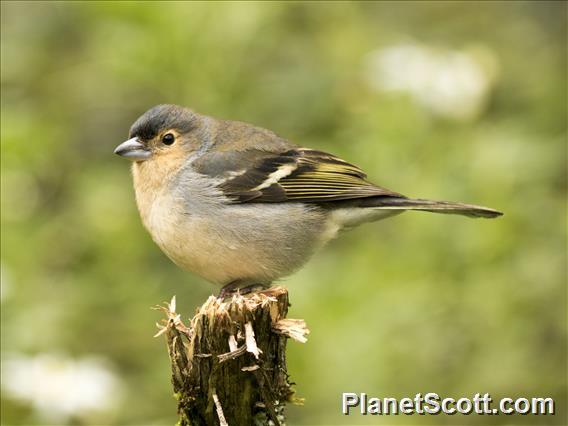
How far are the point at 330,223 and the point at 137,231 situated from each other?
1.84m

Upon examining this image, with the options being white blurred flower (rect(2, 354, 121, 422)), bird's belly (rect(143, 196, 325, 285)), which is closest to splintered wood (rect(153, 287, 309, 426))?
bird's belly (rect(143, 196, 325, 285))

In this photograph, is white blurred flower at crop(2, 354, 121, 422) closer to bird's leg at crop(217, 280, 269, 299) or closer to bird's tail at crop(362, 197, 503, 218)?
bird's leg at crop(217, 280, 269, 299)

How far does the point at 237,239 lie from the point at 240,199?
0.31 metres

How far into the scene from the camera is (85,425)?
16.8 feet

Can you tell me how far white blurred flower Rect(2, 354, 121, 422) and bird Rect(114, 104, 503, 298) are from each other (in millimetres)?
933

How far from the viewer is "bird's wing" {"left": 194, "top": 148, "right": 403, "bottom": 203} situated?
482 cm

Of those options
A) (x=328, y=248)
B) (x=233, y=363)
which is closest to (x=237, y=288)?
(x=233, y=363)

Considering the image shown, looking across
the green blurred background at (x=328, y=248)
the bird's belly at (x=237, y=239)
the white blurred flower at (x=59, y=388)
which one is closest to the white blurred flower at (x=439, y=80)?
the green blurred background at (x=328, y=248)

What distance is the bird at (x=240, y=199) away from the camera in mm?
4539

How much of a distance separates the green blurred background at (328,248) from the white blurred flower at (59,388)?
0.4 inches

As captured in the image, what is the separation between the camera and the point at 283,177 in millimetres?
4910

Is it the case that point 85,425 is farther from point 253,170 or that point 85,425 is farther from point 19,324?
point 253,170

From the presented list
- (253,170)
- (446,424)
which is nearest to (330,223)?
(253,170)

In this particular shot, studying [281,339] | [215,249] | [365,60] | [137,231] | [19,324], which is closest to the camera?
[281,339]
